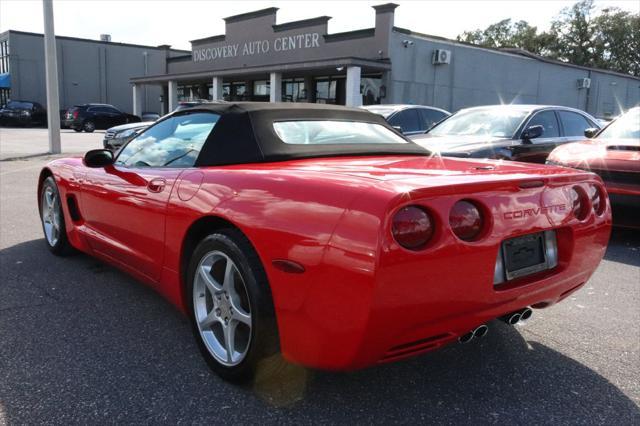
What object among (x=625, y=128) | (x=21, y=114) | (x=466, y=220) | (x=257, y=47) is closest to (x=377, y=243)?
(x=466, y=220)

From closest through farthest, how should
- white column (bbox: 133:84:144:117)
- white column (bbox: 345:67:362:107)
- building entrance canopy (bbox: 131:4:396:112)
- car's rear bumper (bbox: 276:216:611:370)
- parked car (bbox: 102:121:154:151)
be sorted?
1. car's rear bumper (bbox: 276:216:611:370)
2. parked car (bbox: 102:121:154:151)
3. white column (bbox: 345:67:362:107)
4. building entrance canopy (bbox: 131:4:396:112)
5. white column (bbox: 133:84:144:117)

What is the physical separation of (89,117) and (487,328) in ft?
98.6

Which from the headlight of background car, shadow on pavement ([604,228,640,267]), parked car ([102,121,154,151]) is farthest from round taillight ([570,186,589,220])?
the headlight of background car

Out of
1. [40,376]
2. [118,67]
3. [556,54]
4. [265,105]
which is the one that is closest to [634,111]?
[265,105]

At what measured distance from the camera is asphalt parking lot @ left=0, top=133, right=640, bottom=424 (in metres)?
2.27

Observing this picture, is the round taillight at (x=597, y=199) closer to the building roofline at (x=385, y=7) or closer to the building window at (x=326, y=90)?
the building roofline at (x=385, y=7)

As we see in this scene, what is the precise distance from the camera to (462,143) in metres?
7.12

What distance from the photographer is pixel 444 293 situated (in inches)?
79.3

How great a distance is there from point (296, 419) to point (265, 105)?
1784mm

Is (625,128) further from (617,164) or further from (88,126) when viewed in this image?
(88,126)

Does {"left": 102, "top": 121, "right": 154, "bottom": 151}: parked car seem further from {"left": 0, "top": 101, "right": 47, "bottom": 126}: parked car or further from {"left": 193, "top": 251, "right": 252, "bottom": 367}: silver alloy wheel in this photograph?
{"left": 0, "top": 101, "right": 47, "bottom": 126}: parked car

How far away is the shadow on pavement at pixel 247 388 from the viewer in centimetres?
226

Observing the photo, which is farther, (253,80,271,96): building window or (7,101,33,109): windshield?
(7,101,33,109): windshield

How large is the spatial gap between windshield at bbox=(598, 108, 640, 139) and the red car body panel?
4.05m
